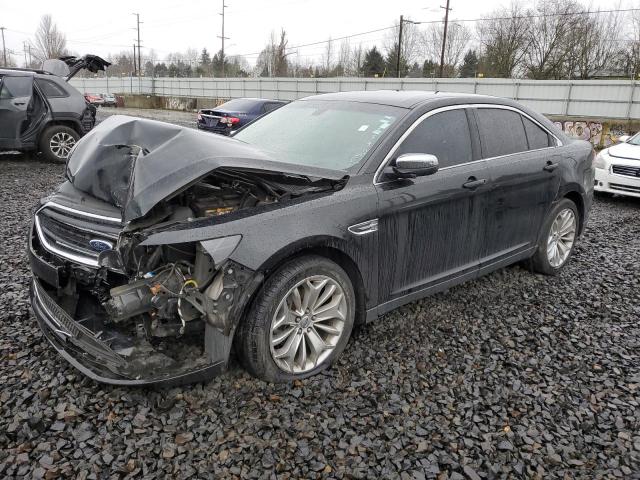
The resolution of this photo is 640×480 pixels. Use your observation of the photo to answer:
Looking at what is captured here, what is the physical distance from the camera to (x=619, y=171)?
849 centimetres

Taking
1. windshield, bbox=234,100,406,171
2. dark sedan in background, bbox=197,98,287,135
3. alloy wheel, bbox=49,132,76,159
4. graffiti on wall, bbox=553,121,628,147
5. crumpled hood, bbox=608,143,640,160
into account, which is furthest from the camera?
graffiti on wall, bbox=553,121,628,147

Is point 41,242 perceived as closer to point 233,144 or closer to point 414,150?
point 233,144

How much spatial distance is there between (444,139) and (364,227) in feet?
3.55

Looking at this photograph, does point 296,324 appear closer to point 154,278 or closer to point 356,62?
point 154,278

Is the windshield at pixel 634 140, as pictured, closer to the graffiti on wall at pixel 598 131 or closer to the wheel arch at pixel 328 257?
the graffiti on wall at pixel 598 131

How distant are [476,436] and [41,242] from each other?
2.78 meters

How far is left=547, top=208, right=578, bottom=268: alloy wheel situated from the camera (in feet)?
15.3

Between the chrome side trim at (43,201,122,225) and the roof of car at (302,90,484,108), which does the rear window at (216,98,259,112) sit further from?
the chrome side trim at (43,201,122,225)

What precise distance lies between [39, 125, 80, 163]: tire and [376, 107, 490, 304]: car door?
8954 millimetres

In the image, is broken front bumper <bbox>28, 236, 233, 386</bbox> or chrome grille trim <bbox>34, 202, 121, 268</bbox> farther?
chrome grille trim <bbox>34, 202, 121, 268</bbox>

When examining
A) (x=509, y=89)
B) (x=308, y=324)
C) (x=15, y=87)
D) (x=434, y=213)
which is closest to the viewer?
(x=308, y=324)

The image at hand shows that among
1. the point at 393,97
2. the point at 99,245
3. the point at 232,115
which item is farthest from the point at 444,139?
the point at 232,115

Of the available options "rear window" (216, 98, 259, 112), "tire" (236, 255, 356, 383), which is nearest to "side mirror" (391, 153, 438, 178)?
"tire" (236, 255, 356, 383)

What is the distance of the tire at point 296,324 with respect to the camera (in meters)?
2.63
